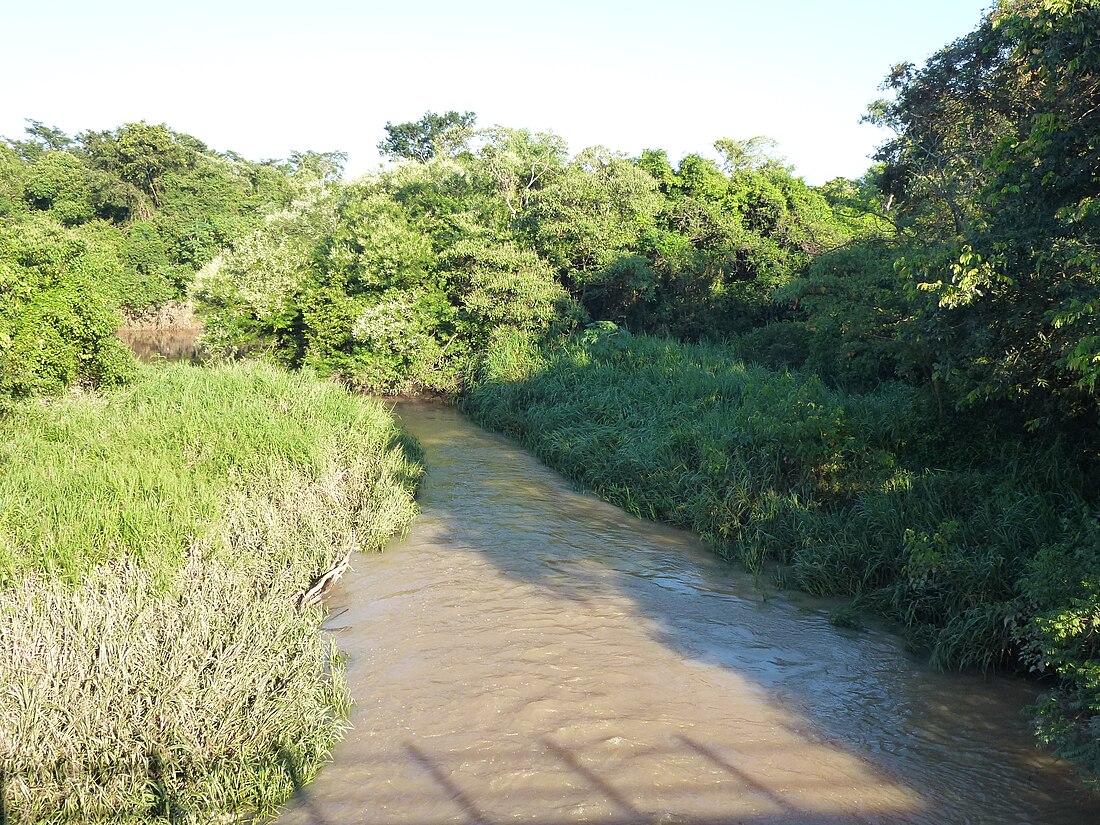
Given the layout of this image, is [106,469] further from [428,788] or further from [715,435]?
[715,435]

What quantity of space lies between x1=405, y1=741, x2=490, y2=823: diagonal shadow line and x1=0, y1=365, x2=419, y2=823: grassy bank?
553mm

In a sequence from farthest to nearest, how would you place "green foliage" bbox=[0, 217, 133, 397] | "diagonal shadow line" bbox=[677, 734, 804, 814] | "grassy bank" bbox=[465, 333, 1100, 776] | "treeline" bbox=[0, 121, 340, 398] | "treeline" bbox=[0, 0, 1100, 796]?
"treeline" bbox=[0, 121, 340, 398]
"green foliage" bbox=[0, 217, 133, 397]
"treeline" bbox=[0, 0, 1100, 796]
"grassy bank" bbox=[465, 333, 1100, 776]
"diagonal shadow line" bbox=[677, 734, 804, 814]

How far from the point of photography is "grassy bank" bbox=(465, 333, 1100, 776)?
576 cm

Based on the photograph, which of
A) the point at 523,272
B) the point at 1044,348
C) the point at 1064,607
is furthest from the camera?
the point at 523,272

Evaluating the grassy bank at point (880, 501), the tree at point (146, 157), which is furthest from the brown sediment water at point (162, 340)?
the grassy bank at point (880, 501)

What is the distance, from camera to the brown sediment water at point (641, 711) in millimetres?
4801

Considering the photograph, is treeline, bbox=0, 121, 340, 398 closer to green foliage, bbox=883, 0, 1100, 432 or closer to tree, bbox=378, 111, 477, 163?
tree, bbox=378, 111, 477, 163

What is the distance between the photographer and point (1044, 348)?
7.00m

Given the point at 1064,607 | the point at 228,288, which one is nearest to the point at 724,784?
the point at 1064,607

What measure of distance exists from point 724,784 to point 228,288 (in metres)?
18.0

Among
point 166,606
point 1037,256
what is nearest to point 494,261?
point 1037,256

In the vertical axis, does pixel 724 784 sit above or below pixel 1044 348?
below

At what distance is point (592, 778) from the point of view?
502 centimetres

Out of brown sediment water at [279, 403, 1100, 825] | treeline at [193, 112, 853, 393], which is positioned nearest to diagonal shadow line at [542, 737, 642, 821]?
brown sediment water at [279, 403, 1100, 825]
